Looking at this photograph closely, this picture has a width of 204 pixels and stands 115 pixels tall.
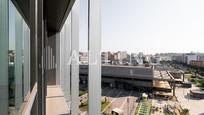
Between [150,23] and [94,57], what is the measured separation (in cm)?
704

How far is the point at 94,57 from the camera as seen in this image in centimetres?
99

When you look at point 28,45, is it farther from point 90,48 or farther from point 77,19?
point 77,19

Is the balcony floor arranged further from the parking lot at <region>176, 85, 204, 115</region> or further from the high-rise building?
the parking lot at <region>176, 85, 204, 115</region>

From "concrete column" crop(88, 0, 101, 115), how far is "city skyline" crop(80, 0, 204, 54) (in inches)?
65.0

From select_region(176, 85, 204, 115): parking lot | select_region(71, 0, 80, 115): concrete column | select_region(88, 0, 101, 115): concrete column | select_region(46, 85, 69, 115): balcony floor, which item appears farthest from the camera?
select_region(176, 85, 204, 115): parking lot

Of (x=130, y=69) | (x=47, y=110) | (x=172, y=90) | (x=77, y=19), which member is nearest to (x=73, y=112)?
(x=47, y=110)

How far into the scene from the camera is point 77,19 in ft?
6.94

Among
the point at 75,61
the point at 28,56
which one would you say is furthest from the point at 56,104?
the point at 28,56

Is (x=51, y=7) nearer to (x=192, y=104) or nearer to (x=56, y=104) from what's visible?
(x=56, y=104)

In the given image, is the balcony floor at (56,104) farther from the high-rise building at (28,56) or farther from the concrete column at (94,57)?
the concrete column at (94,57)

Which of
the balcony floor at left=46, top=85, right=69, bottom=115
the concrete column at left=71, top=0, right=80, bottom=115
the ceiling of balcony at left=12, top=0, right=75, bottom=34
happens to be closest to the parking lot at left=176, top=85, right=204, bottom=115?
the balcony floor at left=46, top=85, right=69, bottom=115

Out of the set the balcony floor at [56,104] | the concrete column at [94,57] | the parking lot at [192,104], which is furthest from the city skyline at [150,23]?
the parking lot at [192,104]

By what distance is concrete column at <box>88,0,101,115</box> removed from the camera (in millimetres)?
968

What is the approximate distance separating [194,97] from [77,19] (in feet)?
41.1
